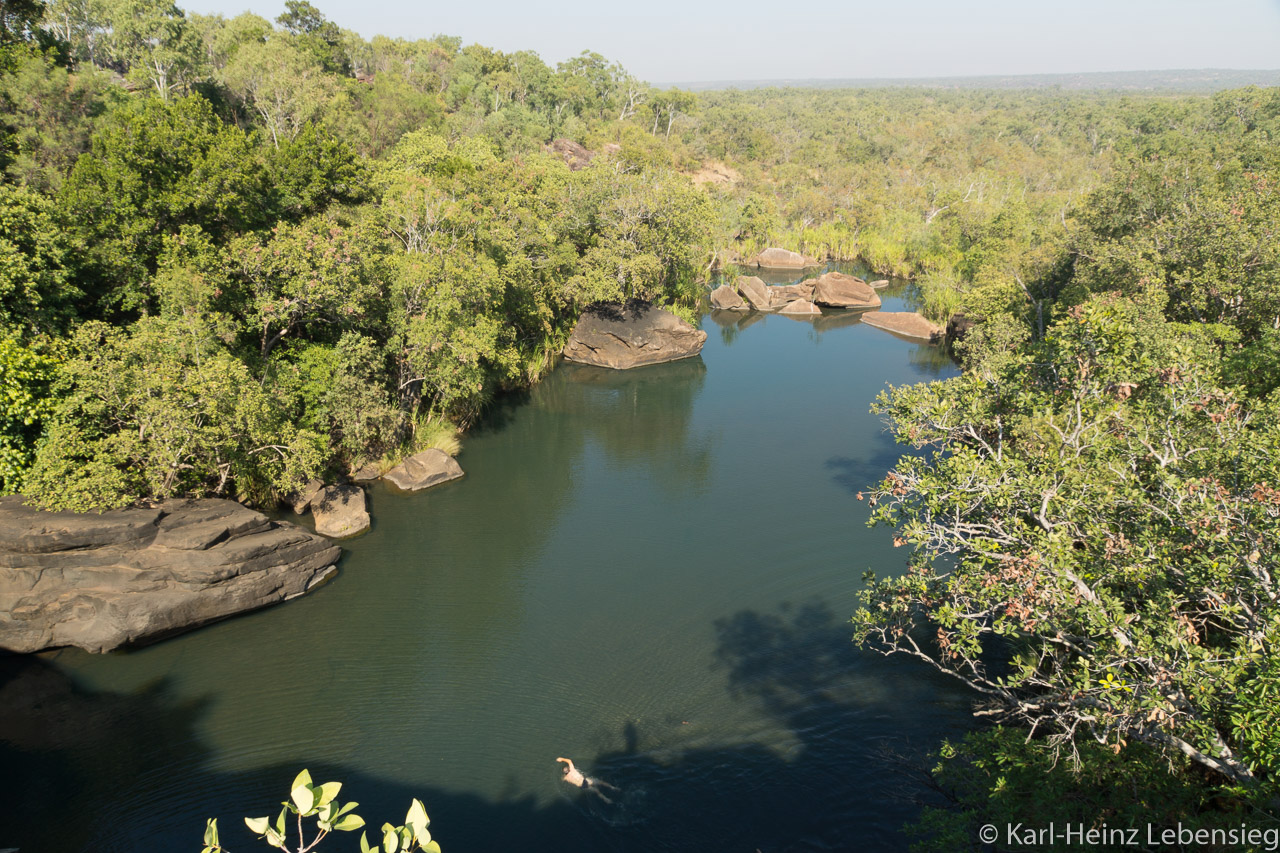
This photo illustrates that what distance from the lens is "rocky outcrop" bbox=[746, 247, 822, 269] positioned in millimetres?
62531

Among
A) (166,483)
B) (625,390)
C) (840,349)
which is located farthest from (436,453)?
(840,349)

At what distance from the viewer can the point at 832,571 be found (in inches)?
823

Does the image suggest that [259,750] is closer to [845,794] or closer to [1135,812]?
[845,794]

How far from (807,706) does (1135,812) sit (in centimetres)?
687

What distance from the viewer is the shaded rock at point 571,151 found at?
68250mm

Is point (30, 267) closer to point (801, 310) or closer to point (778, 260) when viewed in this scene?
point (801, 310)

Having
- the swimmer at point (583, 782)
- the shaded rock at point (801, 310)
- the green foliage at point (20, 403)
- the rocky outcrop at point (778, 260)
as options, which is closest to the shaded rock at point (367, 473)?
the green foliage at point (20, 403)

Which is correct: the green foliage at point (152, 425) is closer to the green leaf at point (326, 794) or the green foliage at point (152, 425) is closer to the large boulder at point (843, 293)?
the green leaf at point (326, 794)

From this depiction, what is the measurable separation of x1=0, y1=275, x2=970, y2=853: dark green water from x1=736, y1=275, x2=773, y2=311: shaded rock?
2675 cm

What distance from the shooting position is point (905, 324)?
4603 centimetres

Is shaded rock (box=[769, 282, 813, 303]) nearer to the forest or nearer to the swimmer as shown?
the forest

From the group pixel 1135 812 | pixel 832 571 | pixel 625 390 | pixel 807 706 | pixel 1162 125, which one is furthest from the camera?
pixel 1162 125

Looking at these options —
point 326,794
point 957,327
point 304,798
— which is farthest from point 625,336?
point 304,798

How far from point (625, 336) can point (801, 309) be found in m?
16.8
